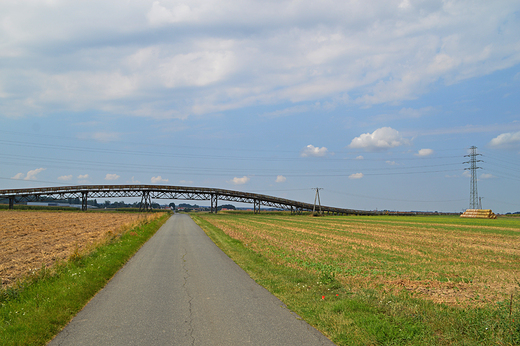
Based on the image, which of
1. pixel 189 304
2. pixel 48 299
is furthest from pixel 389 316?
pixel 48 299

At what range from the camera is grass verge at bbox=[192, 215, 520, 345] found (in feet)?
21.9

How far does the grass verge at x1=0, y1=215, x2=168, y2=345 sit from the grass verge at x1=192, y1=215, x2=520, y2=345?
587cm

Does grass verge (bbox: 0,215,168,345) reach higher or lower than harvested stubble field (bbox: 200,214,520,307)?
higher

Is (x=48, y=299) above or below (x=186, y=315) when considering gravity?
above

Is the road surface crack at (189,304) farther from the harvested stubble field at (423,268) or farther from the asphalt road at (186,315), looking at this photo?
the harvested stubble field at (423,268)

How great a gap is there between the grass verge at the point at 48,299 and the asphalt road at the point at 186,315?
34cm

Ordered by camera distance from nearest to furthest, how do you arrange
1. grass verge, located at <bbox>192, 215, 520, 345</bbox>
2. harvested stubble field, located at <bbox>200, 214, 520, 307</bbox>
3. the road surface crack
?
grass verge, located at <bbox>192, 215, 520, 345</bbox> < the road surface crack < harvested stubble field, located at <bbox>200, 214, 520, 307</bbox>

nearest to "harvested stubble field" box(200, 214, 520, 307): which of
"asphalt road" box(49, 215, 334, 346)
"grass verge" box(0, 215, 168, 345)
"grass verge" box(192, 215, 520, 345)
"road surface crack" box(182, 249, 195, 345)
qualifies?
"grass verge" box(192, 215, 520, 345)

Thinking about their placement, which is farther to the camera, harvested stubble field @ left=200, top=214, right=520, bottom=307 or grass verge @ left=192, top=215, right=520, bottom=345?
harvested stubble field @ left=200, top=214, right=520, bottom=307

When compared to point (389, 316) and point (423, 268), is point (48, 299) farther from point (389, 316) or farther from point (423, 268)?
point (423, 268)

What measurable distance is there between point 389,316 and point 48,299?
30.0 ft

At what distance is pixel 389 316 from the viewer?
25.9 ft

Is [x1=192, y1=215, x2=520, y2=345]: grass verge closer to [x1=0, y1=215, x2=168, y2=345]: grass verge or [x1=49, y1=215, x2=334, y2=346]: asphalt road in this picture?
[x1=49, y1=215, x2=334, y2=346]: asphalt road

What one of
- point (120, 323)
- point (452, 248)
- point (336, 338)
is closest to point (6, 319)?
point (120, 323)
